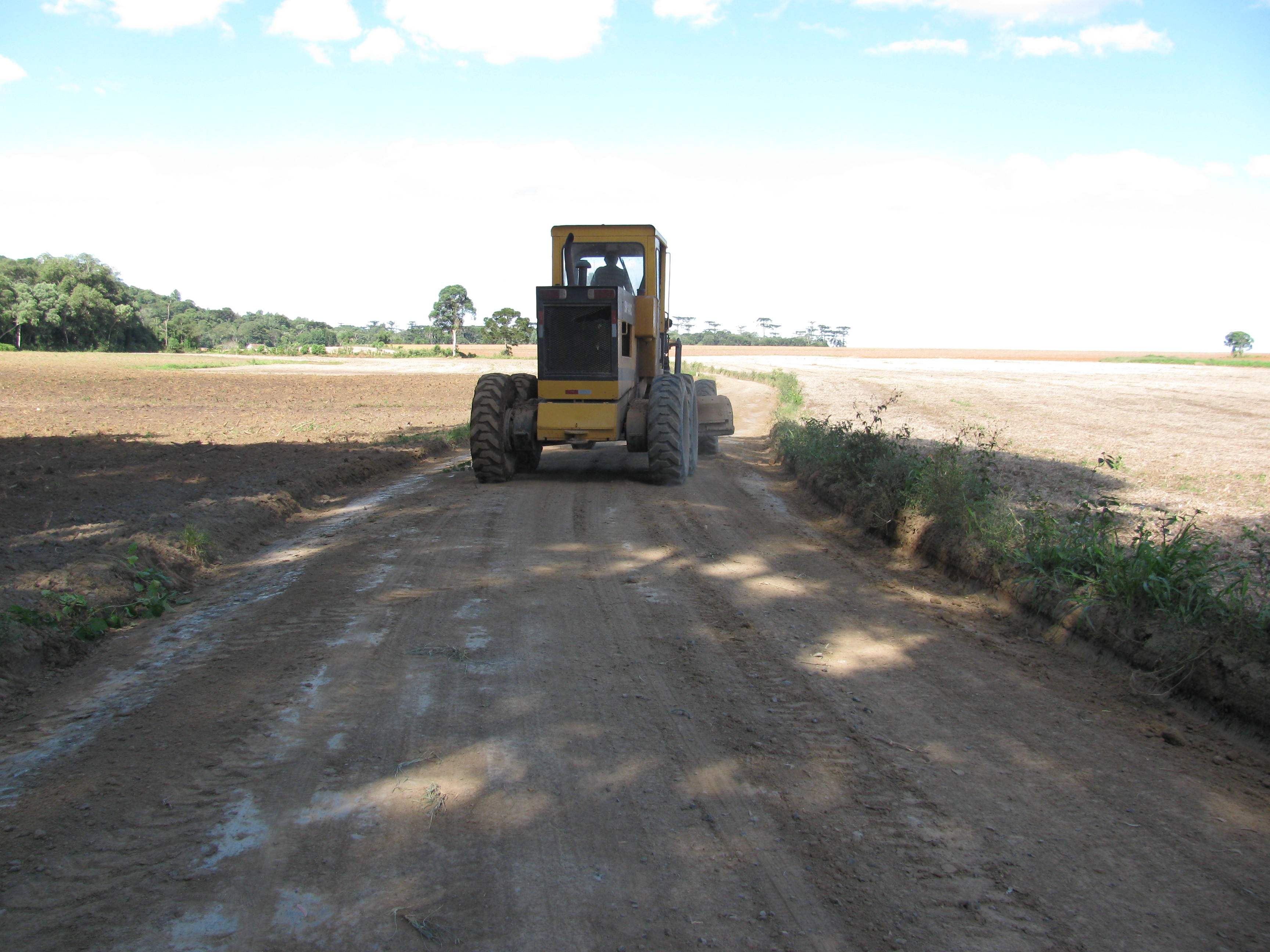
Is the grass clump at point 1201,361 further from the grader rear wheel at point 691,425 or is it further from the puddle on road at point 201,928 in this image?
the puddle on road at point 201,928

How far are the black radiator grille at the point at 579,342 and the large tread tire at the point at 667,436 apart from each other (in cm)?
75

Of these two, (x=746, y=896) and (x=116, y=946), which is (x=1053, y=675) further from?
(x=116, y=946)

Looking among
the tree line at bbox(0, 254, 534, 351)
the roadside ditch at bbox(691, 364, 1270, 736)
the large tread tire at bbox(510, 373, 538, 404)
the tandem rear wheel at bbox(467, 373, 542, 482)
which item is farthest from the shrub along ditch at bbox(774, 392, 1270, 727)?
the tree line at bbox(0, 254, 534, 351)

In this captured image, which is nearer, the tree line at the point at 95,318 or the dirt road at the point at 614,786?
the dirt road at the point at 614,786

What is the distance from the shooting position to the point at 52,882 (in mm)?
2727

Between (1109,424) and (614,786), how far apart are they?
1910 centimetres

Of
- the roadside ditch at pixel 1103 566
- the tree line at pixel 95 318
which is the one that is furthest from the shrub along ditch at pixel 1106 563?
the tree line at pixel 95 318

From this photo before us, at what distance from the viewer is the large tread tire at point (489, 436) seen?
10.5 meters

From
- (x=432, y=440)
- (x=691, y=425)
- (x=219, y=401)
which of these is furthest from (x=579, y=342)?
(x=219, y=401)

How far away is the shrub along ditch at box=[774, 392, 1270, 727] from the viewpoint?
4359mm

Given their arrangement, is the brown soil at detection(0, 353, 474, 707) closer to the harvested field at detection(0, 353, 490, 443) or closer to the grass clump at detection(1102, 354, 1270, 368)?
the harvested field at detection(0, 353, 490, 443)

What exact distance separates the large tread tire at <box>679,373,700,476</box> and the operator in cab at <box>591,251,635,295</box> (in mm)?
1591

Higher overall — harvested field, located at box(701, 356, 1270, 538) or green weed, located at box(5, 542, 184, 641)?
harvested field, located at box(701, 356, 1270, 538)

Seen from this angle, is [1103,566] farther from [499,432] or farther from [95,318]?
[95,318]
